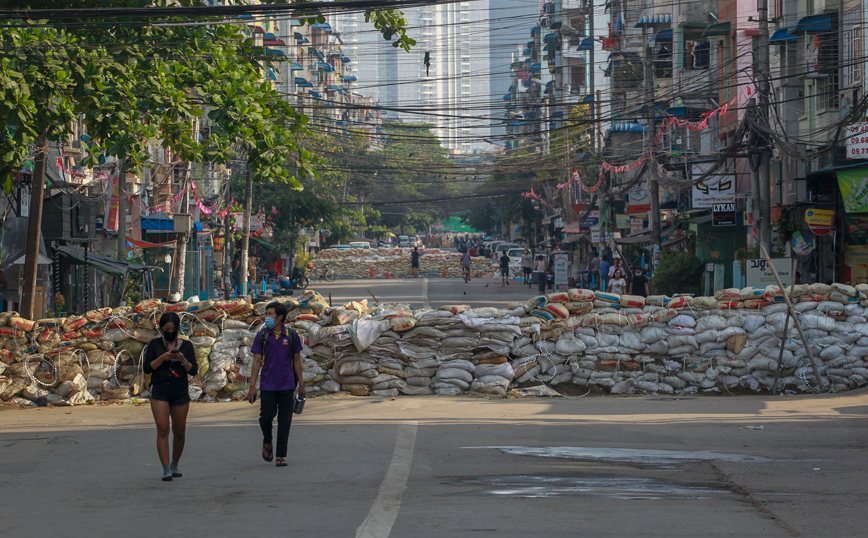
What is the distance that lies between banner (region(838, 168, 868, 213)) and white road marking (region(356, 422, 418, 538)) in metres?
12.0

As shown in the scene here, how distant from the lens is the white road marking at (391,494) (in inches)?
231

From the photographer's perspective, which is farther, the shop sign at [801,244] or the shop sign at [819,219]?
the shop sign at [801,244]

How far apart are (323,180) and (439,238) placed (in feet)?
274

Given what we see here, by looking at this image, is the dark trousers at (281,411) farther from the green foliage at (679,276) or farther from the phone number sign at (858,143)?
the green foliage at (679,276)

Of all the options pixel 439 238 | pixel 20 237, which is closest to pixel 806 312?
pixel 20 237

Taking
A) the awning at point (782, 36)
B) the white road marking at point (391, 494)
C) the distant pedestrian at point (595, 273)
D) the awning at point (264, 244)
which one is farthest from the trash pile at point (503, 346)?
the awning at point (264, 244)

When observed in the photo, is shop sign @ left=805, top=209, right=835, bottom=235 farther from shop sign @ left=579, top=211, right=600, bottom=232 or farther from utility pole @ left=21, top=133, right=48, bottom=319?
shop sign @ left=579, top=211, right=600, bottom=232

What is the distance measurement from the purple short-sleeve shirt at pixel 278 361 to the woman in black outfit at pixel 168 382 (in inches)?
27.9

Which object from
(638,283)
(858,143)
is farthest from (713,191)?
(858,143)

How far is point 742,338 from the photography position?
1406cm

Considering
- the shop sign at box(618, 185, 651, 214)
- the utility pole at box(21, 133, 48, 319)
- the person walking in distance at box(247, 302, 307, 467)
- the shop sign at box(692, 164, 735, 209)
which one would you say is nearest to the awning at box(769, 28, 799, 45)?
the shop sign at box(692, 164, 735, 209)

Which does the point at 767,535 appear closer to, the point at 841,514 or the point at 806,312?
the point at 841,514

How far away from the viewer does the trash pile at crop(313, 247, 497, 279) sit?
197ft

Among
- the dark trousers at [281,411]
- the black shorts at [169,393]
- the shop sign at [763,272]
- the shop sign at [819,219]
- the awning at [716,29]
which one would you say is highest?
the awning at [716,29]
